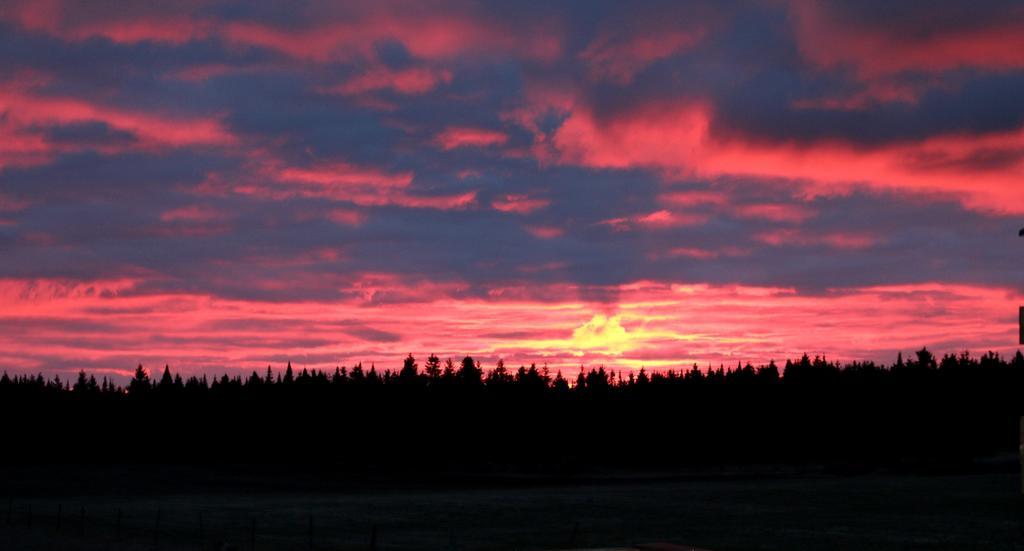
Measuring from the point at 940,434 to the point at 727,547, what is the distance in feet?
521

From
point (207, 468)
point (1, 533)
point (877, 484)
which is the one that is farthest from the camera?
point (207, 468)

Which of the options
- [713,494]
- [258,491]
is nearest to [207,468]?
[258,491]

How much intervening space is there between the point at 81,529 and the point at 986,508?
59219 millimetres

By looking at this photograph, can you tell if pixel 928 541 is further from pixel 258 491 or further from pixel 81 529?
pixel 258 491

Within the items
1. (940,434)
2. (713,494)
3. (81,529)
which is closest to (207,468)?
(713,494)

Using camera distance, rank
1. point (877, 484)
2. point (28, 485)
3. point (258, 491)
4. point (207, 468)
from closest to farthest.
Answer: point (877, 484) < point (258, 491) < point (28, 485) < point (207, 468)

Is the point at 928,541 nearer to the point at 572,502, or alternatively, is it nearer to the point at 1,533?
the point at 572,502

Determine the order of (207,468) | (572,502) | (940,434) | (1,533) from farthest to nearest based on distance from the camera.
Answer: (940,434) < (207,468) < (572,502) < (1,533)

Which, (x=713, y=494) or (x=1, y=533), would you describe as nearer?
(x=1, y=533)

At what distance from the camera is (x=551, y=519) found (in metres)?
73.3

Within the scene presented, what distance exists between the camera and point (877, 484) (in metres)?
116

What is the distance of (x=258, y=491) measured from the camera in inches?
4875

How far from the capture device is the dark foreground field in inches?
2219

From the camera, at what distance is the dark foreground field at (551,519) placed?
56.4 metres
